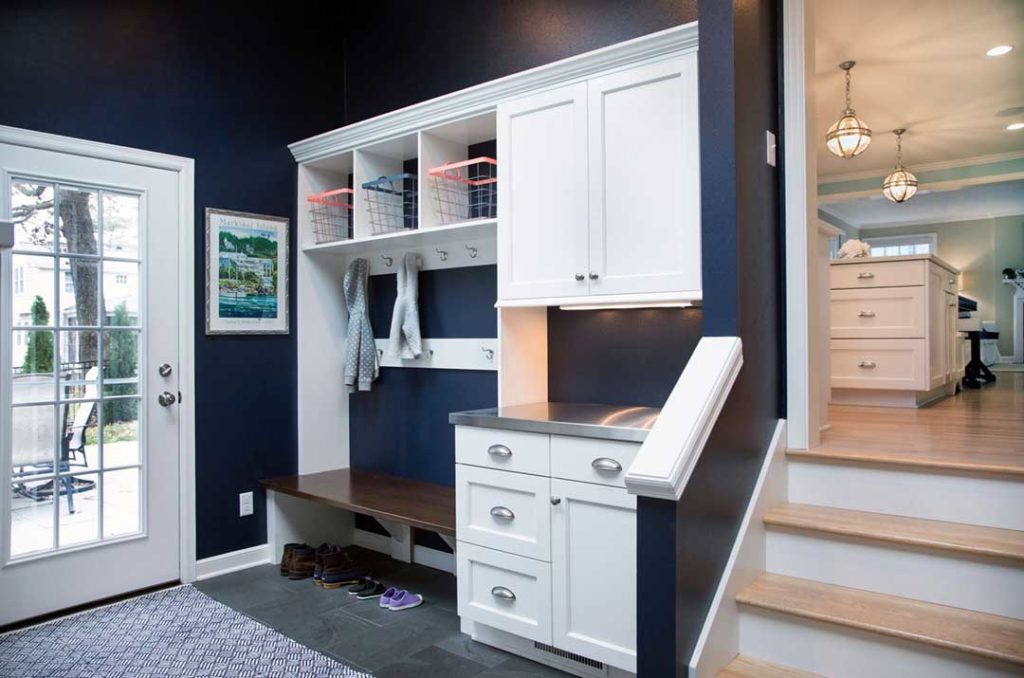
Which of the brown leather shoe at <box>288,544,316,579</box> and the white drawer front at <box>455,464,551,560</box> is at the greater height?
the white drawer front at <box>455,464,551,560</box>

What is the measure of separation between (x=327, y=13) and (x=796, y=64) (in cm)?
276

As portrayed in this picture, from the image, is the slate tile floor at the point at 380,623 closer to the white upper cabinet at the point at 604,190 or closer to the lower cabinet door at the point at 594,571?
the lower cabinet door at the point at 594,571

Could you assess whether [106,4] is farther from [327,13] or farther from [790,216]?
[790,216]

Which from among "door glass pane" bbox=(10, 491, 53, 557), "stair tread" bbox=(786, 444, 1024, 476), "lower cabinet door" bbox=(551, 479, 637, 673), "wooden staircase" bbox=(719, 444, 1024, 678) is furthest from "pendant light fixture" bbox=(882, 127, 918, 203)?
"door glass pane" bbox=(10, 491, 53, 557)

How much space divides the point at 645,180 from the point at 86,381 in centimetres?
252

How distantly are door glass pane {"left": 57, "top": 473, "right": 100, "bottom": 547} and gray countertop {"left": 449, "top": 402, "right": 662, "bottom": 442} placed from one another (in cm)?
171

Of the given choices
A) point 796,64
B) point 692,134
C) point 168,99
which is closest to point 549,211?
point 692,134

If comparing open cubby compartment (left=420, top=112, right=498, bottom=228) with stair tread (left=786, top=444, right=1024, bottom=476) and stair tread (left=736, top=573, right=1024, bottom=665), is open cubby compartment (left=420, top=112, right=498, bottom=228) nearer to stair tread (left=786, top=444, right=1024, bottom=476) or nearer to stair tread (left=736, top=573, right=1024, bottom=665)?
stair tread (left=786, top=444, right=1024, bottom=476)

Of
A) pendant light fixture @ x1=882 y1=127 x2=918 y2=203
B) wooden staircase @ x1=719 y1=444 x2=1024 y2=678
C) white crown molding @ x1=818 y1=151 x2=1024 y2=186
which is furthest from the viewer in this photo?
white crown molding @ x1=818 y1=151 x2=1024 y2=186

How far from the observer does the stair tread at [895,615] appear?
161 centimetres

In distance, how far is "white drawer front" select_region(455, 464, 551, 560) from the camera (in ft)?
7.62

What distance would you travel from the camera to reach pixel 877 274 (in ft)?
13.4

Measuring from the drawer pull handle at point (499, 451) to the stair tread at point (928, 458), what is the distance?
0.97m

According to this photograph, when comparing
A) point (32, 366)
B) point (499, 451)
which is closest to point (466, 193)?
point (499, 451)
